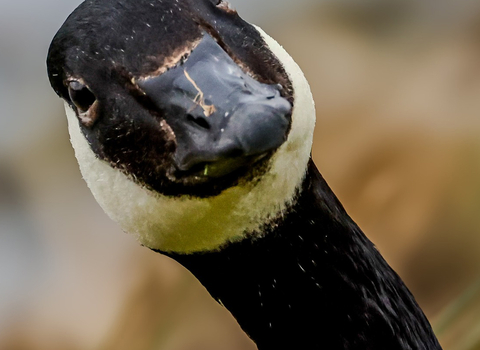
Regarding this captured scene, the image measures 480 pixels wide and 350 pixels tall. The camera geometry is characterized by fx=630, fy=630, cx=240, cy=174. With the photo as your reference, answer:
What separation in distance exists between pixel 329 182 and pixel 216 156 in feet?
10.2

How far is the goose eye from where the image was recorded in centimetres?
141

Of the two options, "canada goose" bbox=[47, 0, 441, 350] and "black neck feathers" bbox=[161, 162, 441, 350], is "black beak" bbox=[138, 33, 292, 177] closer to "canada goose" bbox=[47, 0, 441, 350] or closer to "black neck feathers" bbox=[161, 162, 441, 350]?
"canada goose" bbox=[47, 0, 441, 350]

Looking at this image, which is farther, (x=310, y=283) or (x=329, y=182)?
(x=329, y=182)

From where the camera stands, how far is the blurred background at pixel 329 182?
4031 millimetres

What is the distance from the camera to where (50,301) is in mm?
4328

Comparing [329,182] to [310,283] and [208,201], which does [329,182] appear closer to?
[310,283]

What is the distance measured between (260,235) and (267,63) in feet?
1.30

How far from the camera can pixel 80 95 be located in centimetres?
142

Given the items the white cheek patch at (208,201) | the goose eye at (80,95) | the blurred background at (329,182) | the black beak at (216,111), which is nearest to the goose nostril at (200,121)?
the black beak at (216,111)

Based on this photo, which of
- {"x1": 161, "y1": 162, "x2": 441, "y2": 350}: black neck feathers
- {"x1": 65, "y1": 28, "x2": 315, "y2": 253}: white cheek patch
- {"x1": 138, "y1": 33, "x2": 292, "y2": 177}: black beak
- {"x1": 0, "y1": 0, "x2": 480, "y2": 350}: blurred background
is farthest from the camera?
{"x1": 0, "y1": 0, "x2": 480, "y2": 350}: blurred background

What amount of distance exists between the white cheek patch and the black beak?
112 millimetres

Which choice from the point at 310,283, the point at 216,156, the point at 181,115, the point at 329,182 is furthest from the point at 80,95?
the point at 329,182

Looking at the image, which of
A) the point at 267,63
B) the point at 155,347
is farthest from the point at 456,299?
the point at 267,63

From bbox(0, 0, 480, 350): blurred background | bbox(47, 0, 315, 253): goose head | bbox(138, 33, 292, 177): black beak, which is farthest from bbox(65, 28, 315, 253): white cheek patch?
bbox(0, 0, 480, 350): blurred background
